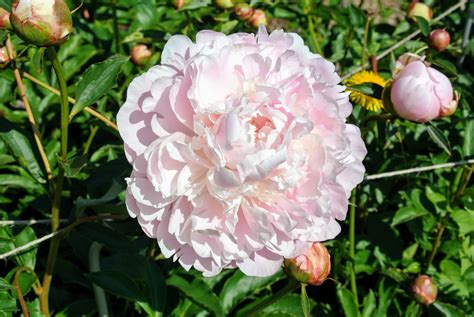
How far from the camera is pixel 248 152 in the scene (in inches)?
27.7

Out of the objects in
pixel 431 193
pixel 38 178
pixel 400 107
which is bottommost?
pixel 431 193

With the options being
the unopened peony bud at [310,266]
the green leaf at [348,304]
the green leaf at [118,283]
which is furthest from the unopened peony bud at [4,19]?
the green leaf at [348,304]

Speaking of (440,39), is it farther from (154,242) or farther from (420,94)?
(154,242)

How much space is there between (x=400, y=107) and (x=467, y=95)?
0.58 metres

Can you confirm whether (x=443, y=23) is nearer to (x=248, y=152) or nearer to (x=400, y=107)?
(x=400, y=107)

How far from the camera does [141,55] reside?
50.9 inches

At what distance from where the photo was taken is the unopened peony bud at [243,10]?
4.29 feet

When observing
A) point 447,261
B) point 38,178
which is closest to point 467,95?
point 447,261

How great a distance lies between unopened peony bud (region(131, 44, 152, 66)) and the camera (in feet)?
4.23

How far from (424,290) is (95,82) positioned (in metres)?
0.70

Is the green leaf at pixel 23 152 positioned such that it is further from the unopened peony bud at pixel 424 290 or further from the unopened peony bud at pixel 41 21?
the unopened peony bud at pixel 424 290

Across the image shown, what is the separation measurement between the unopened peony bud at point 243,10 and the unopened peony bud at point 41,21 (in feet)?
1.95

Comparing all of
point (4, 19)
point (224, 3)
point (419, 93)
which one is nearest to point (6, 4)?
point (4, 19)

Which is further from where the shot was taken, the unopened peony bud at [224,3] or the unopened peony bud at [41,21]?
the unopened peony bud at [224,3]
